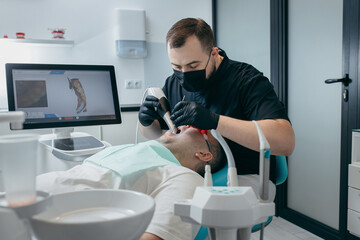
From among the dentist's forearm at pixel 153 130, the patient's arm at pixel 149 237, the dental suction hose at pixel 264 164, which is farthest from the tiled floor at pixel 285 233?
the dental suction hose at pixel 264 164

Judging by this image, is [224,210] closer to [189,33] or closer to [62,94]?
[189,33]

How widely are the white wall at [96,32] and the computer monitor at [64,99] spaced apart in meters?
1.04

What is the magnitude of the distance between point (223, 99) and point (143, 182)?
0.64 meters

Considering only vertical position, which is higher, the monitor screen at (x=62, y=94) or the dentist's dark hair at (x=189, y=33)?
the dentist's dark hair at (x=189, y=33)

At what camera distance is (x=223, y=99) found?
4.99 ft

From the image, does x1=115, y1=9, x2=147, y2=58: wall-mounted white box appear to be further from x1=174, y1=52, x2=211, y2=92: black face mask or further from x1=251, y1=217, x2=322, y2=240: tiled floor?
x1=251, y1=217, x2=322, y2=240: tiled floor

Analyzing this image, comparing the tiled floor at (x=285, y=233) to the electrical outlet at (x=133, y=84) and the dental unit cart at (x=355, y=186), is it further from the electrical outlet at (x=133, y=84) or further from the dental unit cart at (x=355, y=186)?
the electrical outlet at (x=133, y=84)

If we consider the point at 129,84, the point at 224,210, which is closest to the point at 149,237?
the point at 224,210

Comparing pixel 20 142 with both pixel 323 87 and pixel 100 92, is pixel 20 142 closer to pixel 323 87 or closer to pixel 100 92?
pixel 100 92

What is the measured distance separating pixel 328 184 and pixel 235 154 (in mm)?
1150

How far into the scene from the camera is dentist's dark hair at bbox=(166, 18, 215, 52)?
1.41 metres

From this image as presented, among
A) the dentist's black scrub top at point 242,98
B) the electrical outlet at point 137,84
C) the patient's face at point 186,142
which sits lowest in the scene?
the patient's face at point 186,142

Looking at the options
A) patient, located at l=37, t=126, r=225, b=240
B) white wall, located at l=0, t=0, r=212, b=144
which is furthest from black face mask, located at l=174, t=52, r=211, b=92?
white wall, located at l=0, t=0, r=212, b=144

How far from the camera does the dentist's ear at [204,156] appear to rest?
1.39 metres
